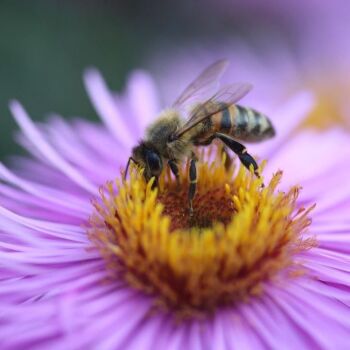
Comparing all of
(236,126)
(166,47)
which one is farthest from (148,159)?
(166,47)

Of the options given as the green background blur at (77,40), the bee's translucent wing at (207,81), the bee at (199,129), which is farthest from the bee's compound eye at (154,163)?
the green background blur at (77,40)

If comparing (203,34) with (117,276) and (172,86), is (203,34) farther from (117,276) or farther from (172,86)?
(117,276)

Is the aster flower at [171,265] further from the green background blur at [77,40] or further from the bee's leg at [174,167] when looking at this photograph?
the green background blur at [77,40]

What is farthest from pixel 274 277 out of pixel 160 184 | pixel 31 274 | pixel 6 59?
pixel 6 59

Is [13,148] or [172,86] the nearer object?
[13,148]

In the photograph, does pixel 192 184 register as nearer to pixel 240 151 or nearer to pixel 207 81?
pixel 240 151

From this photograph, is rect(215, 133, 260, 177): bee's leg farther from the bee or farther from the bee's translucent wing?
the bee's translucent wing
